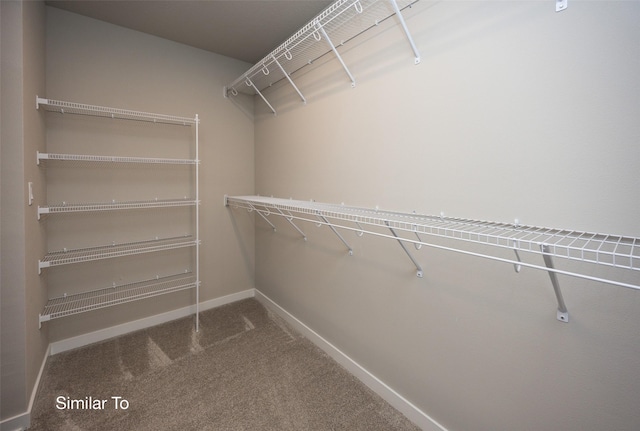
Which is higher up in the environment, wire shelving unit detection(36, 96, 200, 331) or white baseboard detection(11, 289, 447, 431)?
wire shelving unit detection(36, 96, 200, 331)

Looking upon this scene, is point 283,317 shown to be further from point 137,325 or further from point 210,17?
point 210,17

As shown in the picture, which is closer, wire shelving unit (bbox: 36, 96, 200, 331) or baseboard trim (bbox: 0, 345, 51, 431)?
baseboard trim (bbox: 0, 345, 51, 431)

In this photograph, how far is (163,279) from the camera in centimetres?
254

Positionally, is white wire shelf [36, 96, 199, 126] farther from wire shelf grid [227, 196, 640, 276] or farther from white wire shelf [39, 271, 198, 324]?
wire shelf grid [227, 196, 640, 276]

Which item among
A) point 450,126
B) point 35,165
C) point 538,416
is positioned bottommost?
point 538,416

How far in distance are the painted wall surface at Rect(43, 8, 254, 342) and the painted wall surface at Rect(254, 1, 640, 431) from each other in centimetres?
121

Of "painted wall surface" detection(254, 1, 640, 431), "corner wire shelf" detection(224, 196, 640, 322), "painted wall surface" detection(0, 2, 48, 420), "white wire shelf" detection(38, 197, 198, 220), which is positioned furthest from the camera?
"white wire shelf" detection(38, 197, 198, 220)

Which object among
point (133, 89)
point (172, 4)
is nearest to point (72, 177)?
point (133, 89)

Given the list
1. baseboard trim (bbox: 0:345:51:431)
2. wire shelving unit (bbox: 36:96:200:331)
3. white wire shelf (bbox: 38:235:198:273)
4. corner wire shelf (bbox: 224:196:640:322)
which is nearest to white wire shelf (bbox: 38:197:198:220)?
wire shelving unit (bbox: 36:96:200:331)

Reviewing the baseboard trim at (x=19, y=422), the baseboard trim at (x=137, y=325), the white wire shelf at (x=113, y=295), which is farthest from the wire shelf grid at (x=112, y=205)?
the baseboard trim at (x=19, y=422)

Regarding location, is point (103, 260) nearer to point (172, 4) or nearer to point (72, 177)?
point (72, 177)

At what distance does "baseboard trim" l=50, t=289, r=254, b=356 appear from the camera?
2.16 meters

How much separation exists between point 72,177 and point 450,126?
8.21ft

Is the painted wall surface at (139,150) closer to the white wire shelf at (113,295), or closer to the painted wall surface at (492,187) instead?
the white wire shelf at (113,295)
